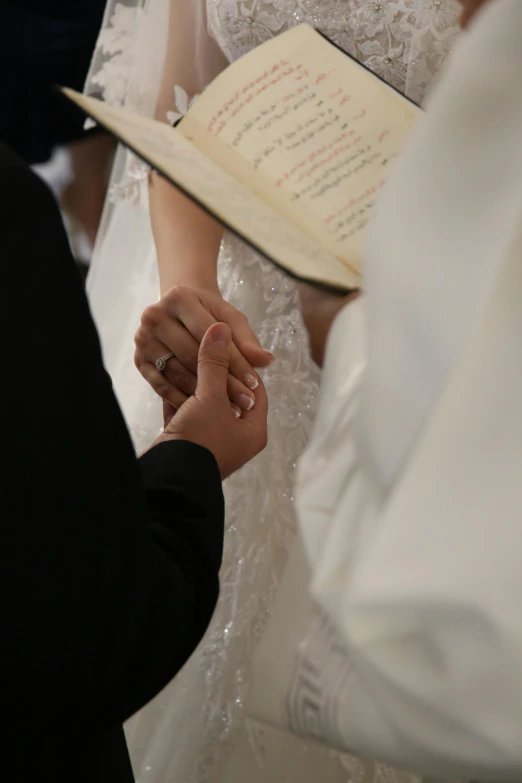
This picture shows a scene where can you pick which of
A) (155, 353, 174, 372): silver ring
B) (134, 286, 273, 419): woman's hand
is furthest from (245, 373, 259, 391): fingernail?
(155, 353, 174, 372): silver ring

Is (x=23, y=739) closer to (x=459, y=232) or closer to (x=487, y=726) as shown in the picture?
(x=487, y=726)

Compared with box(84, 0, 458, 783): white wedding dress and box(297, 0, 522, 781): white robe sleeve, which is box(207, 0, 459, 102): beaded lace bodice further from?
box(297, 0, 522, 781): white robe sleeve

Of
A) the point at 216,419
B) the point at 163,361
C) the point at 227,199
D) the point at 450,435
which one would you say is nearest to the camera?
the point at 450,435

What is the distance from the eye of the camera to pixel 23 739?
14.6 inches

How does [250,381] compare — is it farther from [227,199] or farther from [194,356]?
[227,199]

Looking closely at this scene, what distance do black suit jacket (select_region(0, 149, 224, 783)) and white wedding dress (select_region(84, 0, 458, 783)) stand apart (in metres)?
0.31

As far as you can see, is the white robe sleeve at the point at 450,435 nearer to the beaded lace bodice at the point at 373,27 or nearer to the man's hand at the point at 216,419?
the man's hand at the point at 216,419

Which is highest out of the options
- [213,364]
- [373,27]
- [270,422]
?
[373,27]

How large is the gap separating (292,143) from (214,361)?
0.20 metres

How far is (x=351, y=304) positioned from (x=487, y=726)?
0.24 metres

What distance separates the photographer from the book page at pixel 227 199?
430 mm

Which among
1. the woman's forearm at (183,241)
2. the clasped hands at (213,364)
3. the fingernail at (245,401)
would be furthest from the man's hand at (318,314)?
the woman's forearm at (183,241)

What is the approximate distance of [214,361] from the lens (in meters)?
0.63

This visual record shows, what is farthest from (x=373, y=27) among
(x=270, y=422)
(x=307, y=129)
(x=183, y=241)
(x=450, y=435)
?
(x=450, y=435)
